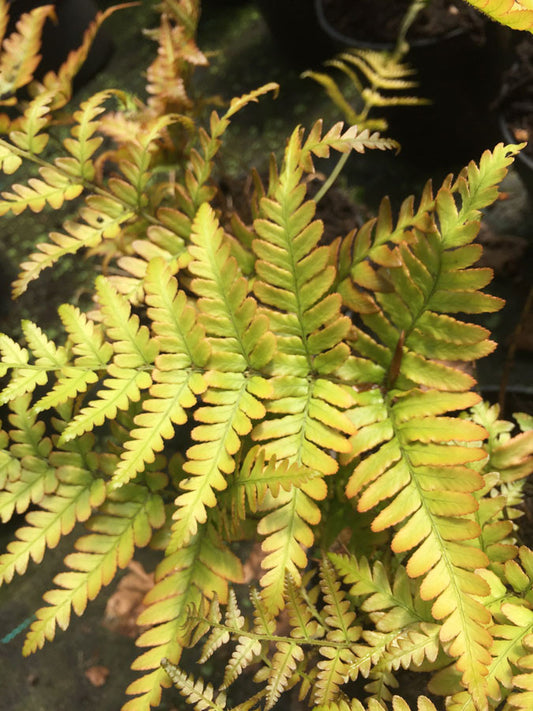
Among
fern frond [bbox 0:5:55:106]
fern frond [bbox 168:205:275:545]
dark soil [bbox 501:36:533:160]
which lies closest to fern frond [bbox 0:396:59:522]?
fern frond [bbox 168:205:275:545]

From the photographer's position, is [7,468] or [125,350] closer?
[125,350]

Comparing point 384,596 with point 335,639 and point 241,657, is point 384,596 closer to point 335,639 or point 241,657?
point 335,639

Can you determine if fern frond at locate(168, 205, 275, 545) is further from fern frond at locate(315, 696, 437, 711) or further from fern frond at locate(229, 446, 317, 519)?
fern frond at locate(315, 696, 437, 711)

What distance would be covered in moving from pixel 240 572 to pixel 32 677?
1.03 metres

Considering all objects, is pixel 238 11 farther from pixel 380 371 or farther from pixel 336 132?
pixel 380 371

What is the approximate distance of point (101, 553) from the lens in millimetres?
1043

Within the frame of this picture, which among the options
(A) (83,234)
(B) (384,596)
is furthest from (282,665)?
(A) (83,234)

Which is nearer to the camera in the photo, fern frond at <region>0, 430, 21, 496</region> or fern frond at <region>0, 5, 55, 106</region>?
fern frond at <region>0, 430, 21, 496</region>

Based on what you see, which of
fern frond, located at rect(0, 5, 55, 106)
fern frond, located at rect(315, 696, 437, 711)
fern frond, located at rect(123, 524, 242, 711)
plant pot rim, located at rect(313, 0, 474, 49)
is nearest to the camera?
fern frond, located at rect(315, 696, 437, 711)

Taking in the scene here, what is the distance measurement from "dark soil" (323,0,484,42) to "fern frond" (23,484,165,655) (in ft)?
5.42

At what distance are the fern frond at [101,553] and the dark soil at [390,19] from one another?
5.42 ft

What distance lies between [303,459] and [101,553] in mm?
403

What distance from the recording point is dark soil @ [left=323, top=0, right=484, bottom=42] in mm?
1928

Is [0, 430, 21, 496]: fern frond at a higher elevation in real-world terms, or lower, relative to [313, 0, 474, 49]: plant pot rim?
lower
